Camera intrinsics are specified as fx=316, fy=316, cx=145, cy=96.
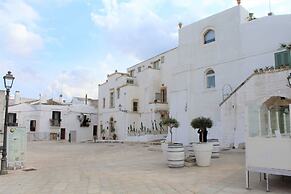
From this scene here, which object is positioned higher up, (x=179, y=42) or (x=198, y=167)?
(x=179, y=42)

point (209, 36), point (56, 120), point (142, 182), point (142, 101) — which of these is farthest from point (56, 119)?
point (142, 182)

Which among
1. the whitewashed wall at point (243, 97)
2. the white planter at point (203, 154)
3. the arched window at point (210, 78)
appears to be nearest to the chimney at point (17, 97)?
the arched window at point (210, 78)

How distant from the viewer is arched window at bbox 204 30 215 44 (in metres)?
25.5

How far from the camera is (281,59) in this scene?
19172 millimetres

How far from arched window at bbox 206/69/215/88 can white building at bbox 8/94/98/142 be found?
1020 inches

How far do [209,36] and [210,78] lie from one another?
11.4 feet

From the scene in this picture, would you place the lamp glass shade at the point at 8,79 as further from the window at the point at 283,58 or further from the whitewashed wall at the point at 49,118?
the whitewashed wall at the point at 49,118

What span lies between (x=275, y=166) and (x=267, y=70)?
1152 centimetres

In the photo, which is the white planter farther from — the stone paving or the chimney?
the chimney

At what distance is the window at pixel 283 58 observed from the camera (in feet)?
60.9

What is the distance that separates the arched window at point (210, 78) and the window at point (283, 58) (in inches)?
248

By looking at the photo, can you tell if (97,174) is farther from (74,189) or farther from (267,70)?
(267,70)

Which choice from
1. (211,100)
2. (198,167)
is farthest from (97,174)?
(211,100)

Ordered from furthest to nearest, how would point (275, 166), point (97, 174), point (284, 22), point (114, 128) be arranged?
point (114, 128) < point (284, 22) < point (97, 174) < point (275, 166)
